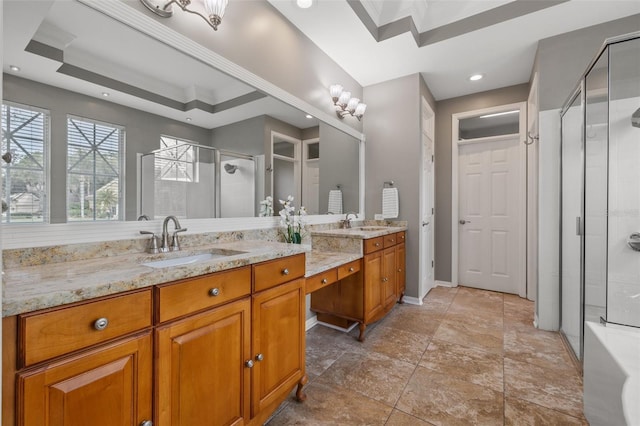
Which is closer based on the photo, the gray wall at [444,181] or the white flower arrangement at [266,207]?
the white flower arrangement at [266,207]

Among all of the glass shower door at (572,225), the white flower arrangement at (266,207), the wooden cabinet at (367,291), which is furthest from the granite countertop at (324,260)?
the glass shower door at (572,225)

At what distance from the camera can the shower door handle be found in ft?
5.99

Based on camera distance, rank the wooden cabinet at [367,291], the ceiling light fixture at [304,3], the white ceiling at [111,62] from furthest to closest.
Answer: the wooden cabinet at [367,291], the ceiling light fixture at [304,3], the white ceiling at [111,62]

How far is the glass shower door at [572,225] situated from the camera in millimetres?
2137

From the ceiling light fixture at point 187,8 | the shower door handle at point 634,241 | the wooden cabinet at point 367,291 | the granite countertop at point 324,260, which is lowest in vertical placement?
the wooden cabinet at point 367,291

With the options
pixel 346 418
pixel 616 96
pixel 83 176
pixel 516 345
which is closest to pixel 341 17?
pixel 616 96

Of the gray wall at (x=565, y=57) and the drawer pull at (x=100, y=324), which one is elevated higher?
the gray wall at (x=565, y=57)

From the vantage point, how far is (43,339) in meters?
0.74

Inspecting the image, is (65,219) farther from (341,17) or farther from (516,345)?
(516,345)

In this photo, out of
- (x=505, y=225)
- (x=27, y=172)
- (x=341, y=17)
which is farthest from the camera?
(x=505, y=225)

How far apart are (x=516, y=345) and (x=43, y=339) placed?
285 centimetres

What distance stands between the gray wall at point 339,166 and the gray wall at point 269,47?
0.99ft

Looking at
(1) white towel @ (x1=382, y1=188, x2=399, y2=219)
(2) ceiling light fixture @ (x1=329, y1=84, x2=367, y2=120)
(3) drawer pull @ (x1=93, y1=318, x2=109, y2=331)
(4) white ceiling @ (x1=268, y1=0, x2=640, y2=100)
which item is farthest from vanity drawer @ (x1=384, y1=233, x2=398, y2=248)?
(3) drawer pull @ (x1=93, y1=318, x2=109, y2=331)

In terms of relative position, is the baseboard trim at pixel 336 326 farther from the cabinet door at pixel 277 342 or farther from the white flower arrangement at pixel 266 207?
the white flower arrangement at pixel 266 207
